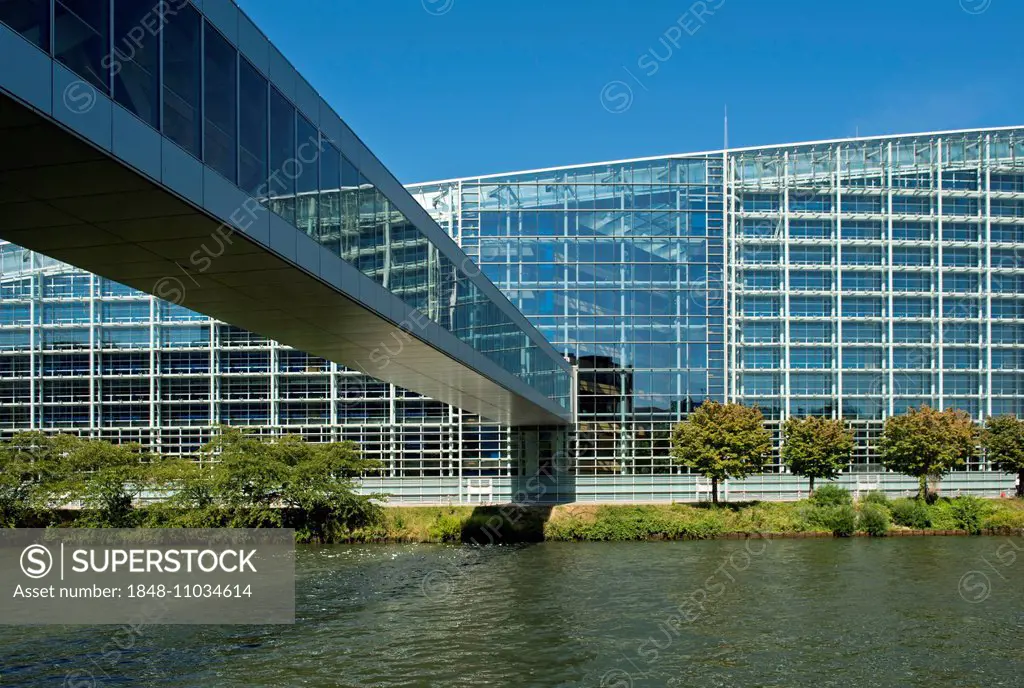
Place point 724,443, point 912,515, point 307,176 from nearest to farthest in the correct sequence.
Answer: point 307,176
point 912,515
point 724,443

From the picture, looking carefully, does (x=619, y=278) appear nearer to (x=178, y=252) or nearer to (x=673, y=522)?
(x=673, y=522)

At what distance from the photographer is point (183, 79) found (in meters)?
14.3

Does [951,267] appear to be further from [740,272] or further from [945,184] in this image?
[740,272]

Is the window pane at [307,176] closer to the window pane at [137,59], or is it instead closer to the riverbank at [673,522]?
the window pane at [137,59]

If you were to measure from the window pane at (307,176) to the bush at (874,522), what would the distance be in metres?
36.6

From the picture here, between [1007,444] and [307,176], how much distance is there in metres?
47.3

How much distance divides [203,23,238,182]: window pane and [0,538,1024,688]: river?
10370 millimetres

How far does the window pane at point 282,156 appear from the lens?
17281mm

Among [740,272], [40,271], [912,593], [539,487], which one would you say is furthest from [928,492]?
[40,271]

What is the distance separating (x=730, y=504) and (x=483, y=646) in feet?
98.8

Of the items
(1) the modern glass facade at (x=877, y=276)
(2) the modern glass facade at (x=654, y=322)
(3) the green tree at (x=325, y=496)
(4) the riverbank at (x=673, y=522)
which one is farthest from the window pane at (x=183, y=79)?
(1) the modern glass facade at (x=877, y=276)

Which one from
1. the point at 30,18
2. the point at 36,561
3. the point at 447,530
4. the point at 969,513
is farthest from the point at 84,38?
the point at 969,513

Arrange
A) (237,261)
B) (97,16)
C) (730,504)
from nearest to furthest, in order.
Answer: (97,16) < (237,261) < (730,504)

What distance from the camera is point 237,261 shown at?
56.9ft
